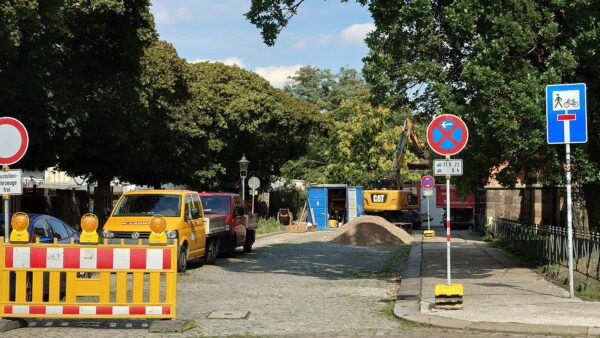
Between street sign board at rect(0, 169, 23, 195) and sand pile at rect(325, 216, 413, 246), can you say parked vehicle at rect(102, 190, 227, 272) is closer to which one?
street sign board at rect(0, 169, 23, 195)

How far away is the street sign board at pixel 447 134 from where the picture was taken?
Answer: 1099 centimetres

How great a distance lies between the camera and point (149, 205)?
17250mm

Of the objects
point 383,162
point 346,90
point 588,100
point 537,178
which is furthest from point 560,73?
point 346,90

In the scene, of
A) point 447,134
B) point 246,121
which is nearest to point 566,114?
point 447,134

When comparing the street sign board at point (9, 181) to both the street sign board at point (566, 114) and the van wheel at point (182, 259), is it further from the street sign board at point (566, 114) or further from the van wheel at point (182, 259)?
the street sign board at point (566, 114)

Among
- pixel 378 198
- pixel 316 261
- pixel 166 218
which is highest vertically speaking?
pixel 378 198

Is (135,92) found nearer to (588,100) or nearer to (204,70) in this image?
(588,100)

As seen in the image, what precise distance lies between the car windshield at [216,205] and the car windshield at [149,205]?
4.38m

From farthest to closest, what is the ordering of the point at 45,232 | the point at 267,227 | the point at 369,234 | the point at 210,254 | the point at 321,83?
1. the point at 321,83
2. the point at 267,227
3. the point at 369,234
4. the point at 210,254
5. the point at 45,232

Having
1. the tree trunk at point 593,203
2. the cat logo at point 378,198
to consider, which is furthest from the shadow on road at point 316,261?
the cat logo at point 378,198

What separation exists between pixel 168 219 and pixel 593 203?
29.9 ft

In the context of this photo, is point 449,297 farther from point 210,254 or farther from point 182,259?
point 210,254

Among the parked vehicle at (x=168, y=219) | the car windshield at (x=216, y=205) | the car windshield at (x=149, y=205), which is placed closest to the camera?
the parked vehicle at (x=168, y=219)

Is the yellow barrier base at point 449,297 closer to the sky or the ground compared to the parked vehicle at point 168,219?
closer to the ground
